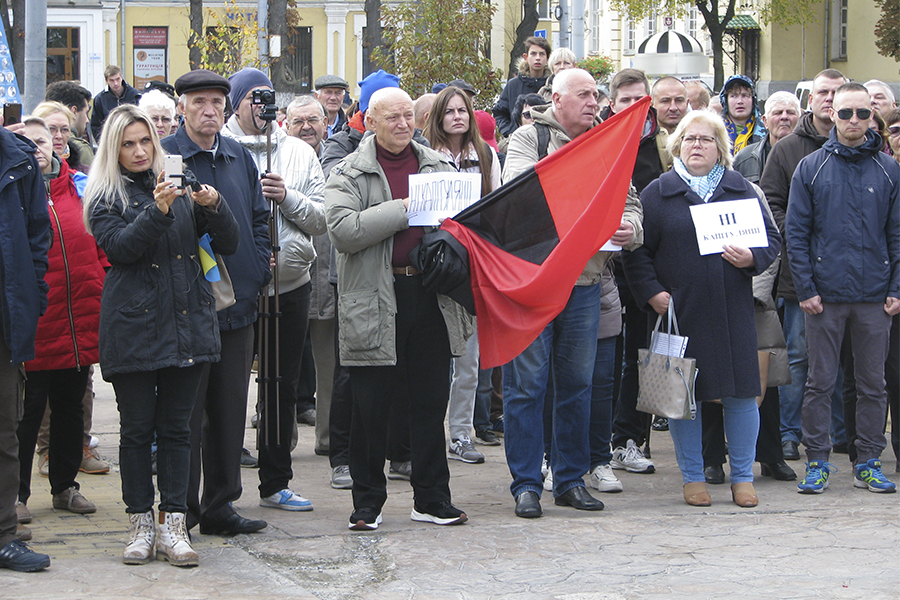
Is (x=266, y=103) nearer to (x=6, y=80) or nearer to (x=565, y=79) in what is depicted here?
(x=565, y=79)

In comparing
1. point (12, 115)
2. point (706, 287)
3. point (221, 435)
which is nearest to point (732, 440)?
point (706, 287)

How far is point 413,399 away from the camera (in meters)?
6.21

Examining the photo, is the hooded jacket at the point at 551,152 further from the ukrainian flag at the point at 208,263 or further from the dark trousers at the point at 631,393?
the ukrainian flag at the point at 208,263

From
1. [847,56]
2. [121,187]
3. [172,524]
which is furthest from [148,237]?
[847,56]

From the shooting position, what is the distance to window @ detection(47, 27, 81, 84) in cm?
5278

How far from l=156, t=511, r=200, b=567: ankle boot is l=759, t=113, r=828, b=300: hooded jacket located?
14.2 ft

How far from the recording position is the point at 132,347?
5414 millimetres

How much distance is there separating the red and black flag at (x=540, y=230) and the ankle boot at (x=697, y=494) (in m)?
1.35

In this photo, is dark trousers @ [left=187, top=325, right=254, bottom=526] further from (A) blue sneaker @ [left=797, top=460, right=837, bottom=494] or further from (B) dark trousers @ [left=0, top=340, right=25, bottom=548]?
(A) blue sneaker @ [left=797, top=460, right=837, bottom=494]

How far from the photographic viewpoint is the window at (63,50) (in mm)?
52781

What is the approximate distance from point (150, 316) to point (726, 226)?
3221 mm

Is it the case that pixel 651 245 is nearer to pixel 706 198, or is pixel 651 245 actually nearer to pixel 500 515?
pixel 706 198

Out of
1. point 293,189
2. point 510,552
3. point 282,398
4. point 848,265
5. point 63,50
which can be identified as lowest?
point 510,552

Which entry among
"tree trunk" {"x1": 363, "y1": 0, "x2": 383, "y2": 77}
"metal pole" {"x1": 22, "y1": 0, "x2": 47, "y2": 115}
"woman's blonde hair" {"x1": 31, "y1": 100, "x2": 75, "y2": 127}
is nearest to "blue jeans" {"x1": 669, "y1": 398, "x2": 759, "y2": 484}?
"woman's blonde hair" {"x1": 31, "y1": 100, "x2": 75, "y2": 127}
